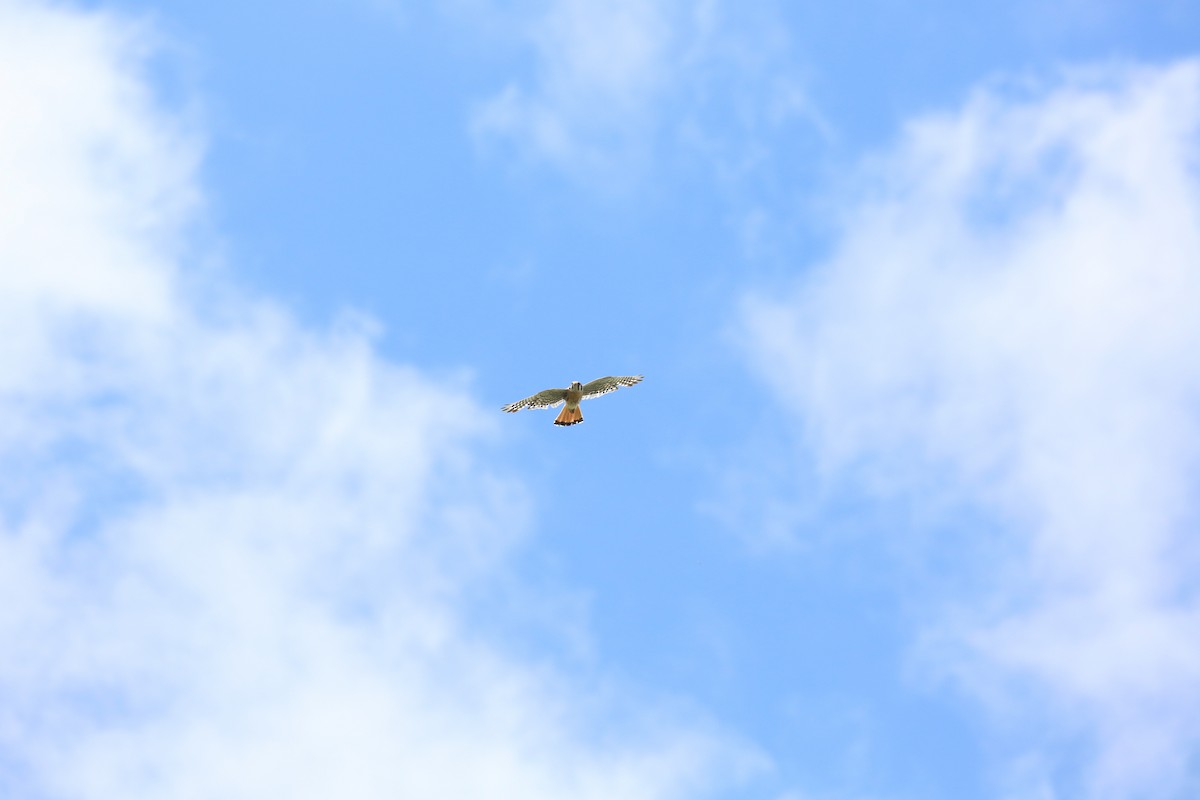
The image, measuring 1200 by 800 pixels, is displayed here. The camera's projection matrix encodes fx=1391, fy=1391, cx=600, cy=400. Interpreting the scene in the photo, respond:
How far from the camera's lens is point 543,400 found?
173 ft

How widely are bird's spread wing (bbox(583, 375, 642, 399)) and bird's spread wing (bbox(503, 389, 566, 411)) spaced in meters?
0.97

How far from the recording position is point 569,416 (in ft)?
172

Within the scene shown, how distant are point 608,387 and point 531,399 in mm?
2975

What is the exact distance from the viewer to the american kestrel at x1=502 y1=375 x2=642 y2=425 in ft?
171

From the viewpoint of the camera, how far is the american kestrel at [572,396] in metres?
52.2

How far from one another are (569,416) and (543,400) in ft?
3.97

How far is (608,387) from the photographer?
5294 centimetres

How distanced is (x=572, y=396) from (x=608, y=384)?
1.47 meters

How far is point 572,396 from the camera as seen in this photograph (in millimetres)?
52469

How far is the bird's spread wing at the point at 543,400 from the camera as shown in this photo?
171ft

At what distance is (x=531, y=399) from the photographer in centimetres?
5253

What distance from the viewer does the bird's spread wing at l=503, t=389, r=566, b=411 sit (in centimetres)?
5222

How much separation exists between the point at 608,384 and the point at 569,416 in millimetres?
1960

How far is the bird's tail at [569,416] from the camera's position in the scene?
5212 centimetres
